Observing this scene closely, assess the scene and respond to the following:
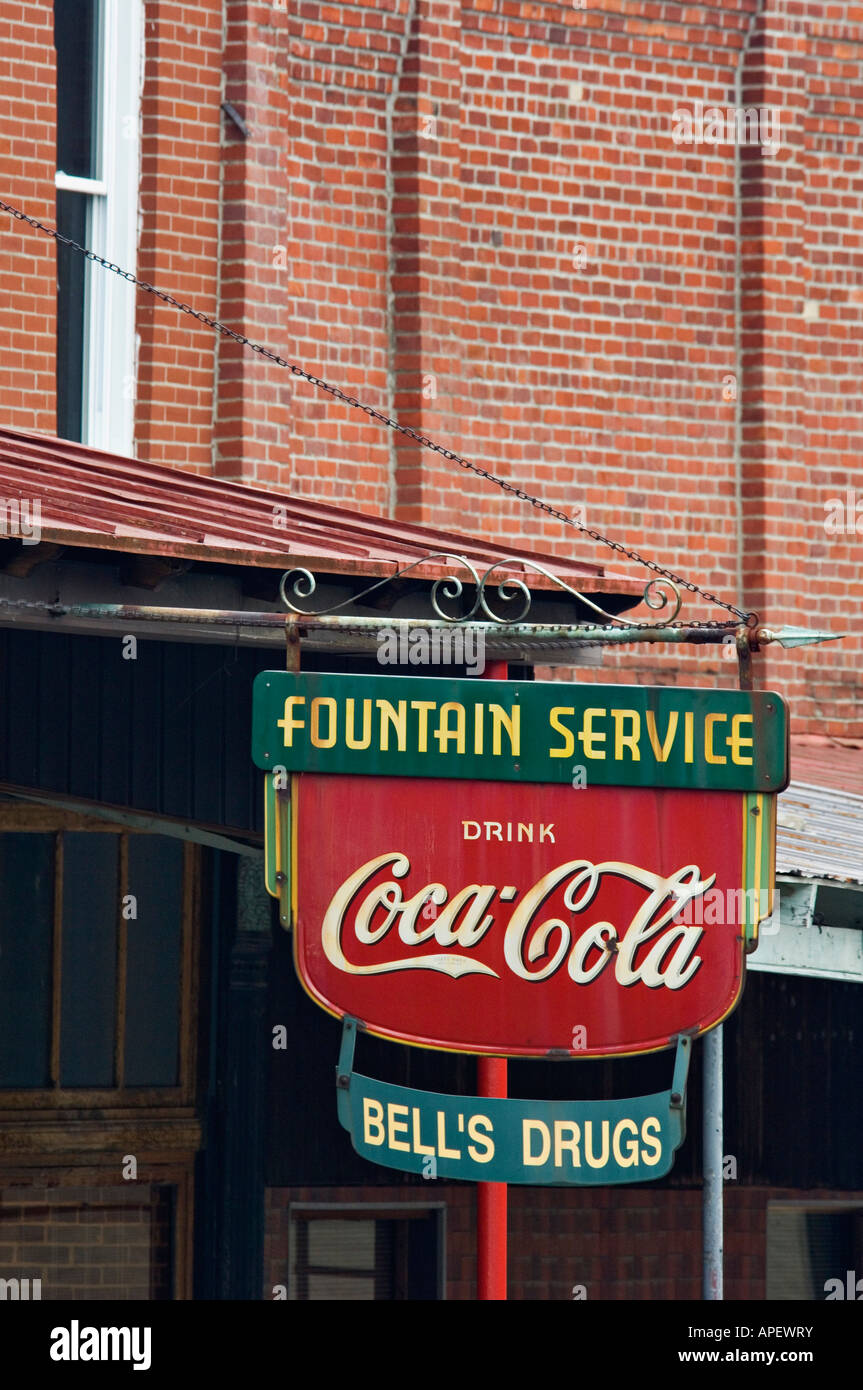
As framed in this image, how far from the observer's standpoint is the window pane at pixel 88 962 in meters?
11.1

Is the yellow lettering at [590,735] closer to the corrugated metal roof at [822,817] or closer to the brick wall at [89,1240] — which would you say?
the corrugated metal roof at [822,817]

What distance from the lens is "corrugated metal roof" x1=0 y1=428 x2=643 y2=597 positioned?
26.3 ft

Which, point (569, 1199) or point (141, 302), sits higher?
point (141, 302)

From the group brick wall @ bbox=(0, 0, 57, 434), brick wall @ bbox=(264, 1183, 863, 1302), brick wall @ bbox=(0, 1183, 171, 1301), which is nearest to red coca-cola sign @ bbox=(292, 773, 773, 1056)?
brick wall @ bbox=(0, 1183, 171, 1301)

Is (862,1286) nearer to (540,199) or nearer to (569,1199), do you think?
(569,1199)

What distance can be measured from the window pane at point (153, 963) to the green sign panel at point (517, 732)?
4.03 meters

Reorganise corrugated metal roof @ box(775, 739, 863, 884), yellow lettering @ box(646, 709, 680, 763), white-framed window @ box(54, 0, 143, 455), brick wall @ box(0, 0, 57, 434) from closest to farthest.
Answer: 1. yellow lettering @ box(646, 709, 680, 763)
2. corrugated metal roof @ box(775, 739, 863, 884)
3. brick wall @ box(0, 0, 57, 434)
4. white-framed window @ box(54, 0, 143, 455)

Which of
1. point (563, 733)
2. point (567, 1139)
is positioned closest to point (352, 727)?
point (563, 733)

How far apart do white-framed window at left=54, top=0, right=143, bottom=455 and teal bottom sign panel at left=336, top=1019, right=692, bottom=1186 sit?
563 centimetres

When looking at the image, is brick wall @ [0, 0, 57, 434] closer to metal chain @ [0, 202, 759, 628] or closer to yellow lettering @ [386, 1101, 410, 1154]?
metal chain @ [0, 202, 759, 628]

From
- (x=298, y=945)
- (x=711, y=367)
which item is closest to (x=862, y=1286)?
(x=711, y=367)

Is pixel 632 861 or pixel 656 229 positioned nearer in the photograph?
pixel 632 861

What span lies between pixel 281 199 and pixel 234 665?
4059mm

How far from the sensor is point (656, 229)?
13.5 metres
